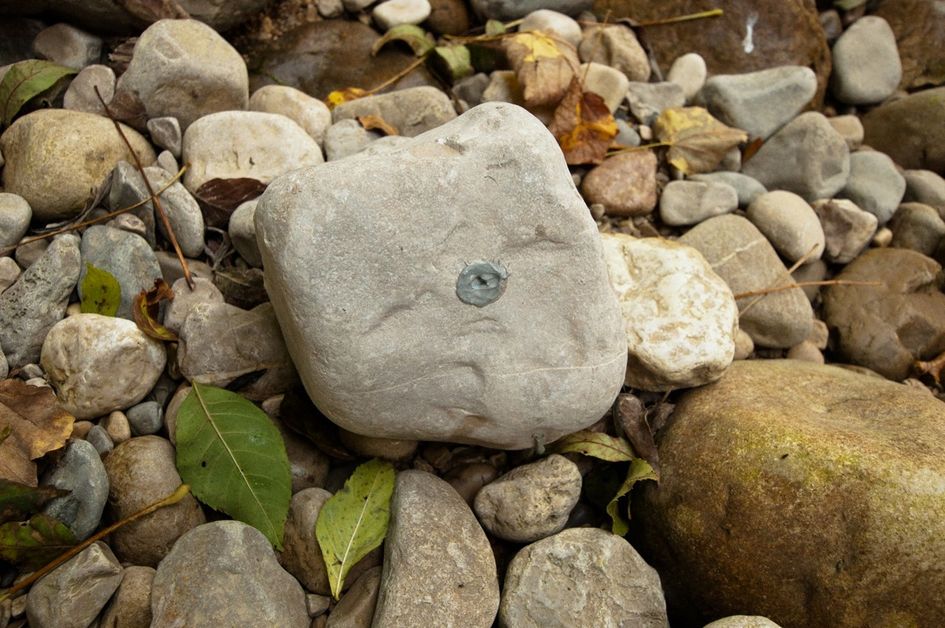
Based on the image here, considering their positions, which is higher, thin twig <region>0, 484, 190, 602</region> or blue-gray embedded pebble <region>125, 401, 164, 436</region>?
blue-gray embedded pebble <region>125, 401, 164, 436</region>

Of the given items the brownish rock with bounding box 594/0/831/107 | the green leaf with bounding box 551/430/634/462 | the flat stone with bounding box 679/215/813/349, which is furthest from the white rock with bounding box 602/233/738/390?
the brownish rock with bounding box 594/0/831/107

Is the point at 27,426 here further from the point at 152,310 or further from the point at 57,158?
the point at 57,158

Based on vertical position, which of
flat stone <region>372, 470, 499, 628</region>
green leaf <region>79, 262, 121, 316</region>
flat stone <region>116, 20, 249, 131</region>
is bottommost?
flat stone <region>372, 470, 499, 628</region>

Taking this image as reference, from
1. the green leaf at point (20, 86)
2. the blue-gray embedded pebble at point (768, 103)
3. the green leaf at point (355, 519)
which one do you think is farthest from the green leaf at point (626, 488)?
the green leaf at point (20, 86)

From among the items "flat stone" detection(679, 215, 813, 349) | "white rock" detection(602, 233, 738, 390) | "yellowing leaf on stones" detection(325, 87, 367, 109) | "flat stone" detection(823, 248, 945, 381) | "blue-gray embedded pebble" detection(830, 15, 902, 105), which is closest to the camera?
Answer: "white rock" detection(602, 233, 738, 390)

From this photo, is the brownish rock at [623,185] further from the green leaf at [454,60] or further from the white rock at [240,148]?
the white rock at [240,148]

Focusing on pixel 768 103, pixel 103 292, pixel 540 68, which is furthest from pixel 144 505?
pixel 768 103

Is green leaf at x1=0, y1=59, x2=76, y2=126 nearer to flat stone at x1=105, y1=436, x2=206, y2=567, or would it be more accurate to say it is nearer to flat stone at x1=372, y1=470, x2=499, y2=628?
flat stone at x1=105, y1=436, x2=206, y2=567
